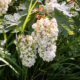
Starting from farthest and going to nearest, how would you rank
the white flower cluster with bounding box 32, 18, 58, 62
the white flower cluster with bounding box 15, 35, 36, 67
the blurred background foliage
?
the blurred background foliage < the white flower cluster with bounding box 15, 35, 36, 67 < the white flower cluster with bounding box 32, 18, 58, 62

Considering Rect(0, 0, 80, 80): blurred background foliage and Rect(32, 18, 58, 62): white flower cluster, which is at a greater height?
Rect(32, 18, 58, 62): white flower cluster

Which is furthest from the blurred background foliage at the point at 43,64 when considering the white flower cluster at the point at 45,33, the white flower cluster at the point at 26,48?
the white flower cluster at the point at 45,33

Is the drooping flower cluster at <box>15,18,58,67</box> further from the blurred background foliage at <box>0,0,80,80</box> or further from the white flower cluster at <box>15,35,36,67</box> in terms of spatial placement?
the blurred background foliage at <box>0,0,80,80</box>

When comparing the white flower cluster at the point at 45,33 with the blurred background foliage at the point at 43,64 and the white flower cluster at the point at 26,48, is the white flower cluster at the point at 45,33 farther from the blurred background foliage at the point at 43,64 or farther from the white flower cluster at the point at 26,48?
the blurred background foliage at the point at 43,64

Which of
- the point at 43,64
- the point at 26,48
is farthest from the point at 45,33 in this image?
the point at 43,64

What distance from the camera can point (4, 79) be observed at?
70.4 inches

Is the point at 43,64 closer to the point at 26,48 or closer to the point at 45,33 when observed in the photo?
the point at 26,48

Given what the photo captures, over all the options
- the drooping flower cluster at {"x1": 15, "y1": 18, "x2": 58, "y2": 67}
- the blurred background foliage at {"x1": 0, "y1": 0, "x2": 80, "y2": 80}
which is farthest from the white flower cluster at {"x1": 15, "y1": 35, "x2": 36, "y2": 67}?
the blurred background foliage at {"x1": 0, "y1": 0, "x2": 80, "y2": 80}

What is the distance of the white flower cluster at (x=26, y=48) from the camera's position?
144 cm

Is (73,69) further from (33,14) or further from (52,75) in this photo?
(33,14)

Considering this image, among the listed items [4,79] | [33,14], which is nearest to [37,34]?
[33,14]

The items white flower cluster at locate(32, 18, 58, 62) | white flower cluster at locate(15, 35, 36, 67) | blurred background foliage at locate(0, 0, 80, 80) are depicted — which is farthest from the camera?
blurred background foliage at locate(0, 0, 80, 80)

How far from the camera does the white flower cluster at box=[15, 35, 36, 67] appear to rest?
56.6 inches

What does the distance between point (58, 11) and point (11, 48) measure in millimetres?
767
